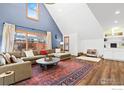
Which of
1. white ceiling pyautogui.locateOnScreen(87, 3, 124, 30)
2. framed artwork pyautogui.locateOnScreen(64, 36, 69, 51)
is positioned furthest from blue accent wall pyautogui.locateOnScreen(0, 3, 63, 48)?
white ceiling pyautogui.locateOnScreen(87, 3, 124, 30)

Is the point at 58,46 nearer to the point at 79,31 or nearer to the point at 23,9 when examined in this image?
the point at 79,31

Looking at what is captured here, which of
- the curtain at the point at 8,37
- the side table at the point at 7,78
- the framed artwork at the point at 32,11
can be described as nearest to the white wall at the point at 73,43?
the framed artwork at the point at 32,11

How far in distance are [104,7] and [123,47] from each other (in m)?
2.81

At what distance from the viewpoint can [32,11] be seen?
4816 millimetres

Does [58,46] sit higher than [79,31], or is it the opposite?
[79,31]

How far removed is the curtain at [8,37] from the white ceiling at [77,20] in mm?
2240

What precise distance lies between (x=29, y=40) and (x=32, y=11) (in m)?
1.52

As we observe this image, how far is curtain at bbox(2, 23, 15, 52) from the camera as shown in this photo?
3889 mm

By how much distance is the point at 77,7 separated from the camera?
5020 mm

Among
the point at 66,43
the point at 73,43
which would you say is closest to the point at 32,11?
the point at 66,43

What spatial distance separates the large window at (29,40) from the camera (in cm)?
443

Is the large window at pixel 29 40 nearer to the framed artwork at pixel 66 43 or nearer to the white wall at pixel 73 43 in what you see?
the framed artwork at pixel 66 43
